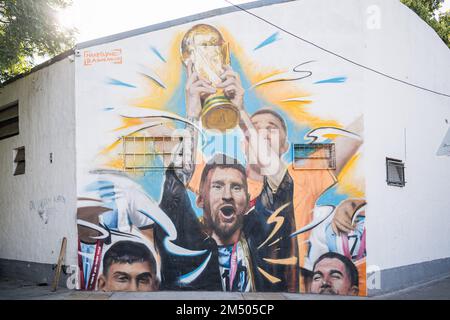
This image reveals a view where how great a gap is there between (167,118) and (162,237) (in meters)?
2.44

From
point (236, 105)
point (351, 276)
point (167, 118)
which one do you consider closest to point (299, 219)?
point (351, 276)

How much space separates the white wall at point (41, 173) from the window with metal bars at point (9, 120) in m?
0.16

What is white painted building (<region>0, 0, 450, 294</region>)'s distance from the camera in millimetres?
11273

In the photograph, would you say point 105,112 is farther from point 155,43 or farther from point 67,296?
point 67,296

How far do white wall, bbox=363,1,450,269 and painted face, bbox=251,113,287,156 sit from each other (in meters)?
1.82

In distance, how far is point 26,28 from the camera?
466 inches

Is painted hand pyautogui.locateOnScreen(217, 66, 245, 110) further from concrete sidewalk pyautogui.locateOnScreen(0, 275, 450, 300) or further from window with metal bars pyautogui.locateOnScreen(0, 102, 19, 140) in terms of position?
window with metal bars pyautogui.locateOnScreen(0, 102, 19, 140)

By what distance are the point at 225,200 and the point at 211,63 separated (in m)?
2.86

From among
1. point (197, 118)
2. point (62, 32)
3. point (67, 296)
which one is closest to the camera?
point (67, 296)

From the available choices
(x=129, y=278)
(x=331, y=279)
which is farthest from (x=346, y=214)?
(x=129, y=278)

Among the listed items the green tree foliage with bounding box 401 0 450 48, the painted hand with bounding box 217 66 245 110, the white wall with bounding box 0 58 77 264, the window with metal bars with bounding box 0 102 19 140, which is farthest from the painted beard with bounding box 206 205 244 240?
the green tree foliage with bounding box 401 0 450 48

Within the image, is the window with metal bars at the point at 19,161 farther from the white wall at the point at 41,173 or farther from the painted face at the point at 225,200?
the painted face at the point at 225,200

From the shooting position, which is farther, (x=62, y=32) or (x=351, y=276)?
(x=62, y=32)

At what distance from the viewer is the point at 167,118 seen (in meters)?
11.2
